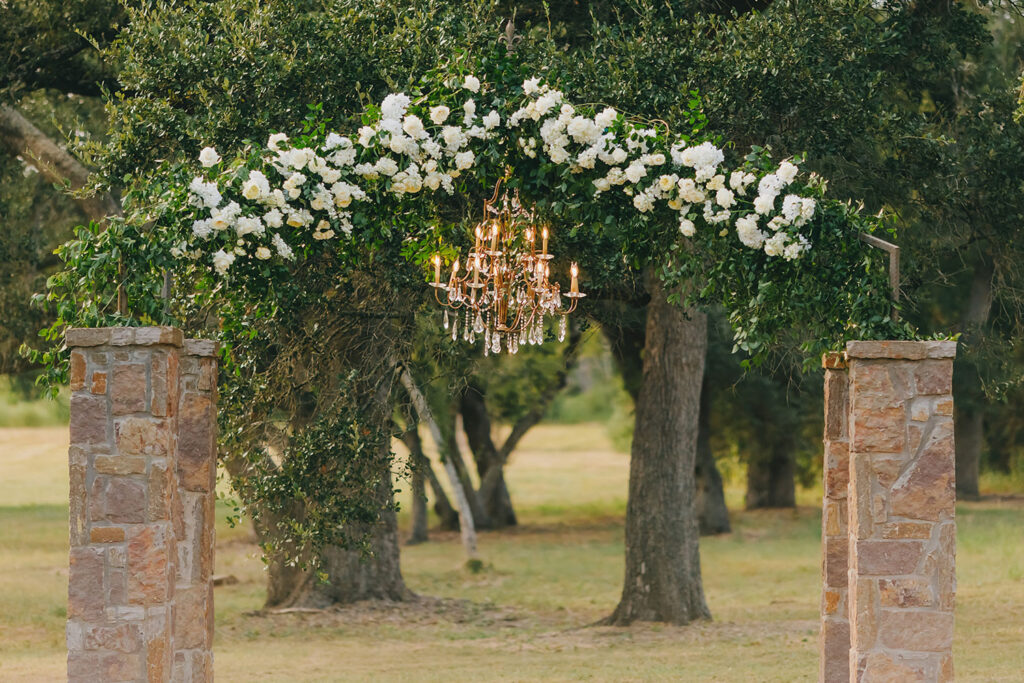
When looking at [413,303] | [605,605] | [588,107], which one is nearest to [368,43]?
[413,303]

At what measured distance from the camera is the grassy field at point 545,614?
35.4 feet

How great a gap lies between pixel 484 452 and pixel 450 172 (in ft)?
54.5

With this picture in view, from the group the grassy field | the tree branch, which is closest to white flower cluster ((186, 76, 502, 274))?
the grassy field

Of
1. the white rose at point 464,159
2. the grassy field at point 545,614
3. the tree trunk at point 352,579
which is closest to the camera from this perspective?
the white rose at point 464,159

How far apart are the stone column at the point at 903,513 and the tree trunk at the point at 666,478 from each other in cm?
684

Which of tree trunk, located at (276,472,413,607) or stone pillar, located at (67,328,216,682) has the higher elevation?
stone pillar, located at (67,328,216,682)

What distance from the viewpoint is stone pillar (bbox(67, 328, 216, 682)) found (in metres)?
5.95

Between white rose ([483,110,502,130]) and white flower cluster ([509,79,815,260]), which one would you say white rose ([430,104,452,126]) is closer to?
white rose ([483,110,502,130])

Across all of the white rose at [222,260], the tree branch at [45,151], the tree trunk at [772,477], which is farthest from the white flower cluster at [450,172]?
the tree trunk at [772,477]

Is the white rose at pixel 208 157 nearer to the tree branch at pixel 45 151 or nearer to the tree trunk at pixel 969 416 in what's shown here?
the tree branch at pixel 45 151

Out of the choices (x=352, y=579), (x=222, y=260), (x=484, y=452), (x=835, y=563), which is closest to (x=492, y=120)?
(x=222, y=260)

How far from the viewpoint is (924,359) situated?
5914 millimetres

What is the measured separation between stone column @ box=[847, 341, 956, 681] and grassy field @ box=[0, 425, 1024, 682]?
3717 mm

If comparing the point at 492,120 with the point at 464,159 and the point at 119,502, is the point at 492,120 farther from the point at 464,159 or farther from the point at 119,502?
the point at 119,502
